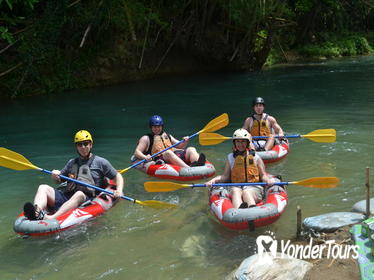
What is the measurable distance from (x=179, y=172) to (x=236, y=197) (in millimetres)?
1837

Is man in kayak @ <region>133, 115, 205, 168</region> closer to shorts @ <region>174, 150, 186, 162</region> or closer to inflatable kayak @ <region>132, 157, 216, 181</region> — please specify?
shorts @ <region>174, 150, 186, 162</region>

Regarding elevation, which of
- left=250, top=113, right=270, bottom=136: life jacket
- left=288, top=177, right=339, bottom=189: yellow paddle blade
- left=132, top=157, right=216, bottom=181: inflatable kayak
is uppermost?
left=250, top=113, right=270, bottom=136: life jacket

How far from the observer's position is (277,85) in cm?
1605

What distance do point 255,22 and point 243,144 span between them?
13.7 metres

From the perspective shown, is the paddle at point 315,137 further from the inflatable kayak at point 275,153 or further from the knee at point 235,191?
the knee at point 235,191

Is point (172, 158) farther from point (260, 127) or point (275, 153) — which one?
point (260, 127)

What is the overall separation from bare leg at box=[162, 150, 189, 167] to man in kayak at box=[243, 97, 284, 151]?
1503 millimetres

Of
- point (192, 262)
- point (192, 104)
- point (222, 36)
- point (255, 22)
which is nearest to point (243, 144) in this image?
point (192, 262)

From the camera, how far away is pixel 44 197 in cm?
517

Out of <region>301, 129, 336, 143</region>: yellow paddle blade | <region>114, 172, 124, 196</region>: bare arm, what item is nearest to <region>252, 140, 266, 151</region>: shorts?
<region>301, 129, 336, 143</region>: yellow paddle blade

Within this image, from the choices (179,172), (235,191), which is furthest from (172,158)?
(235,191)

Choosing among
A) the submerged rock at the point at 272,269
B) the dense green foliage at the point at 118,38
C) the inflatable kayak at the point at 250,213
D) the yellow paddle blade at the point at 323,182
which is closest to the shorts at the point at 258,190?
the inflatable kayak at the point at 250,213

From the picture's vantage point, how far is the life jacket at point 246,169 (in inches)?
214

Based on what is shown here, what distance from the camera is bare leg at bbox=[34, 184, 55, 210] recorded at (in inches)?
201
